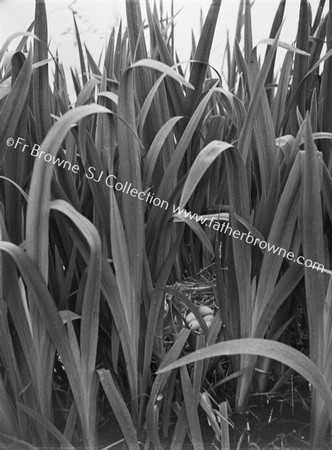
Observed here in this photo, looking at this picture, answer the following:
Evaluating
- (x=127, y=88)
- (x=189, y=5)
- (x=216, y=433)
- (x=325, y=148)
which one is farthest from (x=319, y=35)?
(x=189, y=5)

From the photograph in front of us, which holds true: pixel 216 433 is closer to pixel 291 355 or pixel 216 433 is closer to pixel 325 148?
pixel 291 355

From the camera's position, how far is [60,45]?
1.32 metres

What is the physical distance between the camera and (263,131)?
469 millimetres

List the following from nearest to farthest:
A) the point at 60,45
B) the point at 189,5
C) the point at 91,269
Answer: the point at 91,269 → the point at 189,5 → the point at 60,45

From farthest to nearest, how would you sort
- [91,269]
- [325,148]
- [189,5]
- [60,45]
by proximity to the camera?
[60,45]
[189,5]
[325,148]
[91,269]

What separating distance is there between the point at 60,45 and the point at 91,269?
1.08 metres

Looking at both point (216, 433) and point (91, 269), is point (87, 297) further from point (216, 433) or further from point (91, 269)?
point (216, 433)

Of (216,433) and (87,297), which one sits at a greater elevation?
(87,297)

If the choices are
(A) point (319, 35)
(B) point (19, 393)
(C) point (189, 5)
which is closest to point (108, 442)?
(B) point (19, 393)

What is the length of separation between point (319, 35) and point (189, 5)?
0.53 m

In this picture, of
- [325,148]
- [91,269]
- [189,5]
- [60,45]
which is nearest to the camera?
[91,269]

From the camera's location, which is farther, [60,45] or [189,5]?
[60,45]

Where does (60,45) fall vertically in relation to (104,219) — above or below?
above

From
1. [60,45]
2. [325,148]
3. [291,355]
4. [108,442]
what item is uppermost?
[60,45]
